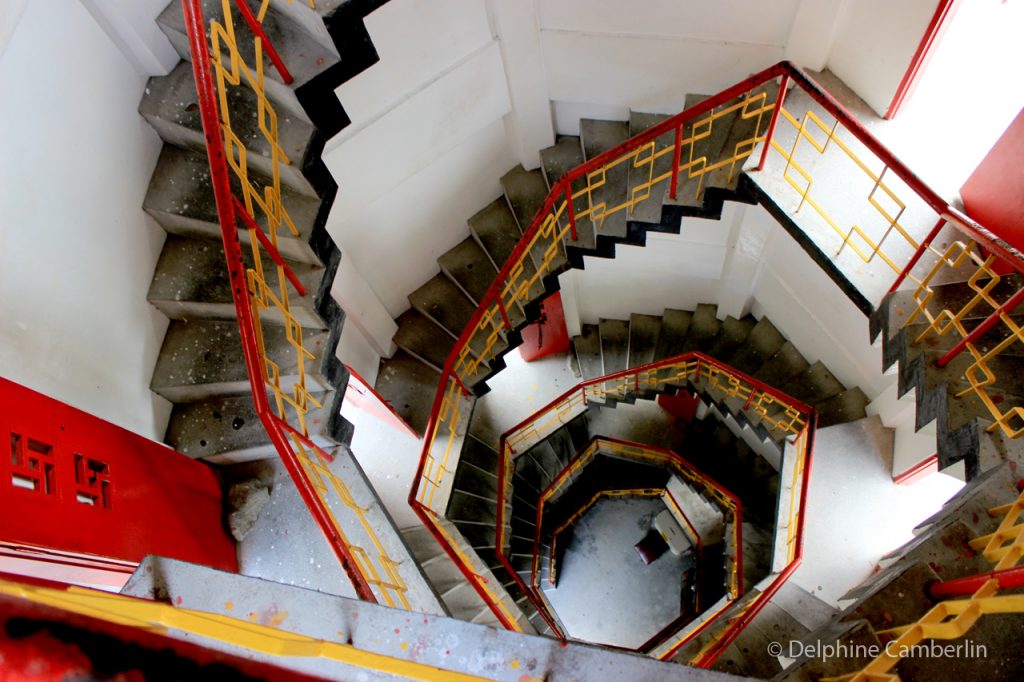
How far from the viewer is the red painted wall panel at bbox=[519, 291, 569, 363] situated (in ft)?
25.1

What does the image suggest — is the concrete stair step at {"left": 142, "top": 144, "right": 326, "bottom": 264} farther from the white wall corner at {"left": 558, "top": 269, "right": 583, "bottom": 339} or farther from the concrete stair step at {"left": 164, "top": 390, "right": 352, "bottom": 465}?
the white wall corner at {"left": 558, "top": 269, "right": 583, "bottom": 339}

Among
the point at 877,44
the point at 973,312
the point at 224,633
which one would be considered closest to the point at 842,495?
the point at 973,312

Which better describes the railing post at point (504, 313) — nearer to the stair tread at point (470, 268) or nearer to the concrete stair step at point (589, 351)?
the stair tread at point (470, 268)

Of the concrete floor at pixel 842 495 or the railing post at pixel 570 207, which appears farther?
the concrete floor at pixel 842 495

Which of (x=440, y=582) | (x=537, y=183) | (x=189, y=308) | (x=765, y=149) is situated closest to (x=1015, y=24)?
(x=765, y=149)

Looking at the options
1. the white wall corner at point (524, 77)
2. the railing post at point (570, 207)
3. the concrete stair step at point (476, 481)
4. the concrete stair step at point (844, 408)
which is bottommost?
the concrete stair step at point (844, 408)

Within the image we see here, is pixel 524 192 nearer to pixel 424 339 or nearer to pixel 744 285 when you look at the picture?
pixel 424 339

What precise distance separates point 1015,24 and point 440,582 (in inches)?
223

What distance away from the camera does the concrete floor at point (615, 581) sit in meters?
9.74

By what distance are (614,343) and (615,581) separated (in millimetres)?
4253

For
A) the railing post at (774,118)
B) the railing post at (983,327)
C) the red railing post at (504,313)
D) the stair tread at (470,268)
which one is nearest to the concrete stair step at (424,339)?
the stair tread at (470,268)

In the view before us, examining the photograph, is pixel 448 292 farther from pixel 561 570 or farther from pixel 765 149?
pixel 561 570

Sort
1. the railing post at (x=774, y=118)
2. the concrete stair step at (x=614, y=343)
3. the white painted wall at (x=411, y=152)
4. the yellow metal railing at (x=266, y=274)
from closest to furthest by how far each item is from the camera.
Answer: the yellow metal railing at (x=266, y=274) < the railing post at (x=774, y=118) < the white painted wall at (x=411, y=152) < the concrete stair step at (x=614, y=343)

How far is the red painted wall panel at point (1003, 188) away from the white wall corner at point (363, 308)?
4651 mm
